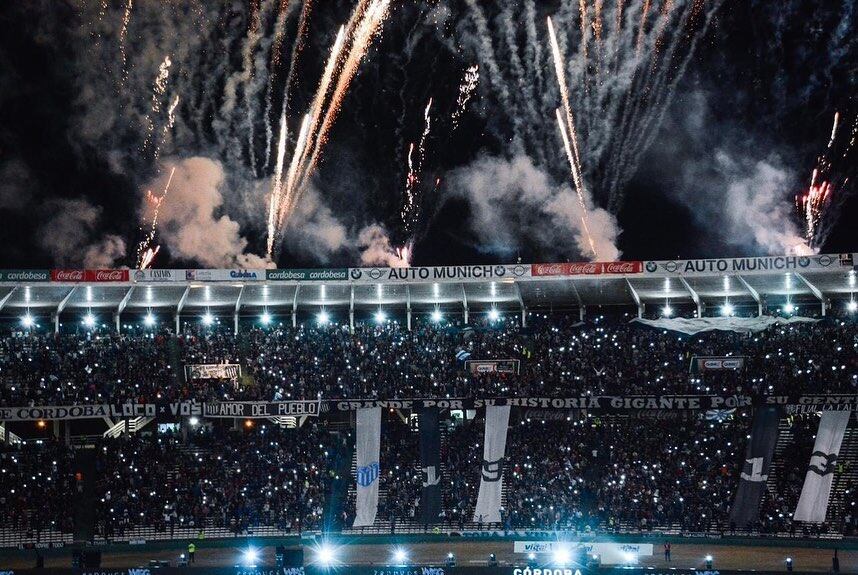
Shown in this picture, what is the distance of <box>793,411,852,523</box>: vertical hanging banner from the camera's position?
128 ft

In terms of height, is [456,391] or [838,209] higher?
[838,209]

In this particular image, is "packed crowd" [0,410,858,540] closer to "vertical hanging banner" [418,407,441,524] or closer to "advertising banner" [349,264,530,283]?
"vertical hanging banner" [418,407,441,524]

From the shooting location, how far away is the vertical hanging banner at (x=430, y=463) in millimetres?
40719

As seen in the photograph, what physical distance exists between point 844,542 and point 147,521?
83.5 feet

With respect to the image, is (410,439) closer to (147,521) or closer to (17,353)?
(147,521)

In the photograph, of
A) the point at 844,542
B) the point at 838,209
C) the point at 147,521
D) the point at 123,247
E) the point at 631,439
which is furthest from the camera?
the point at 123,247

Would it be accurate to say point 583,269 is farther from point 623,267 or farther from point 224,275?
point 224,275

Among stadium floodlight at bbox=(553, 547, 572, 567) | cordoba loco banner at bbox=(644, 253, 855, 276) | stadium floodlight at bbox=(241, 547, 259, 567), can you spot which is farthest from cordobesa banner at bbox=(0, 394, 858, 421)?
stadium floodlight at bbox=(553, 547, 572, 567)

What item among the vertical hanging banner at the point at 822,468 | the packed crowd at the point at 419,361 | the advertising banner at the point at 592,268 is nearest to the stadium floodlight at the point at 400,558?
the packed crowd at the point at 419,361

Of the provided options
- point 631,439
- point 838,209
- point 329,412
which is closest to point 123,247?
point 329,412

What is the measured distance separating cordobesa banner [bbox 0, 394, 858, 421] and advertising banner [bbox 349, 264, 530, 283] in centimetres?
587

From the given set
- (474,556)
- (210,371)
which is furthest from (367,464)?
(210,371)

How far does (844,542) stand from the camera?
37.5 m

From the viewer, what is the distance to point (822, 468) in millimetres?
39844
